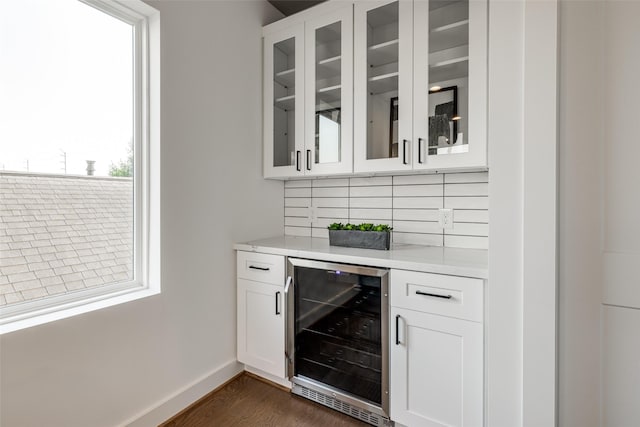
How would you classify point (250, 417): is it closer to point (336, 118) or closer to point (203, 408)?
point (203, 408)

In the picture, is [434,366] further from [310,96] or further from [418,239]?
A: [310,96]

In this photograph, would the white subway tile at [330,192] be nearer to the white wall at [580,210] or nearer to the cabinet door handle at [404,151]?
the cabinet door handle at [404,151]

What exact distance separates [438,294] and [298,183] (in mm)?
1447

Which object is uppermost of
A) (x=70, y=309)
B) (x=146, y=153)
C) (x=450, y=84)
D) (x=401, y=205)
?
(x=450, y=84)

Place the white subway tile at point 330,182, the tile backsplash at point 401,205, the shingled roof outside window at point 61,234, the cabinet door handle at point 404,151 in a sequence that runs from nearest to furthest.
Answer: the shingled roof outside window at point 61,234, the cabinet door handle at point 404,151, the tile backsplash at point 401,205, the white subway tile at point 330,182

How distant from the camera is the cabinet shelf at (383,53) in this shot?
5.78ft

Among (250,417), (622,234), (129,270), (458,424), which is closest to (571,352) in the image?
(622,234)

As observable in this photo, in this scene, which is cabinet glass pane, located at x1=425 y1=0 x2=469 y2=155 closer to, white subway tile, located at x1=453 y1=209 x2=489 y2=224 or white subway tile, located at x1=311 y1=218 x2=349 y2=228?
white subway tile, located at x1=453 y1=209 x2=489 y2=224

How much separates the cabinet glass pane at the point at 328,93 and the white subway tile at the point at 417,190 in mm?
480

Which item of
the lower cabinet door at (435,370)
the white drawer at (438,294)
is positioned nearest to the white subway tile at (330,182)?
the white drawer at (438,294)

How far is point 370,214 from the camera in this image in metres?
A: 2.20

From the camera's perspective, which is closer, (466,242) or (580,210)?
(580,210)

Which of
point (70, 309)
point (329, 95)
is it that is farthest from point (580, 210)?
point (70, 309)

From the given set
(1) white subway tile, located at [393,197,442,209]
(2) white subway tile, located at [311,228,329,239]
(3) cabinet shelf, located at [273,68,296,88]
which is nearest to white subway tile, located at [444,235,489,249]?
(1) white subway tile, located at [393,197,442,209]
